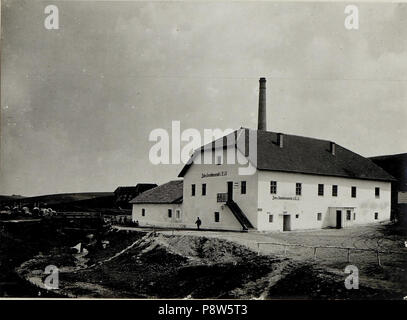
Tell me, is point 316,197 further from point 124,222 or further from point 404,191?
→ point 124,222

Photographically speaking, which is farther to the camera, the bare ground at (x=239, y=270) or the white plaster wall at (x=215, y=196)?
the white plaster wall at (x=215, y=196)

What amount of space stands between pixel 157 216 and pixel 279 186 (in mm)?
12539

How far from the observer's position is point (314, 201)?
29.7m

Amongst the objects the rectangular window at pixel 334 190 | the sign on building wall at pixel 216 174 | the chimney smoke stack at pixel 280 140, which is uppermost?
the chimney smoke stack at pixel 280 140

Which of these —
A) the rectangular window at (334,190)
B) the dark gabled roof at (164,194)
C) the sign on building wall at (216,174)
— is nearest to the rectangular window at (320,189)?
the rectangular window at (334,190)

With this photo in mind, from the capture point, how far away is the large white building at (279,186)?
1093 inches

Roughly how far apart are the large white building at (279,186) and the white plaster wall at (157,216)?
23 cm

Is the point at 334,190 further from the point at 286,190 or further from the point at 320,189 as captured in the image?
the point at 286,190

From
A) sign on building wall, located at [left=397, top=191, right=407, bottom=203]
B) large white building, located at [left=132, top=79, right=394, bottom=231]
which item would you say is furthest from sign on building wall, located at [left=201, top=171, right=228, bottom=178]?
sign on building wall, located at [left=397, top=191, right=407, bottom=203]

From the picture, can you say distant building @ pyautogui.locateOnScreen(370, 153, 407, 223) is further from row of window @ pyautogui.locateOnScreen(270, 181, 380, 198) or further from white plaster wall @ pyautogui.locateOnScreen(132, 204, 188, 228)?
white plaster wall @ pyautogui.locateOnScreen(132, 204, 188, 228)

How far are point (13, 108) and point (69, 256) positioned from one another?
10.7 metres

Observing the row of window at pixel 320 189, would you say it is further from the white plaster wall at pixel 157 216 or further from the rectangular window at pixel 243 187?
the white plaster wall at pixel 157 216

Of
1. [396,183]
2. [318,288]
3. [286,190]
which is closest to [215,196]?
[286,190]

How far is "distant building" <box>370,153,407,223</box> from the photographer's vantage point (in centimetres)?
3266
